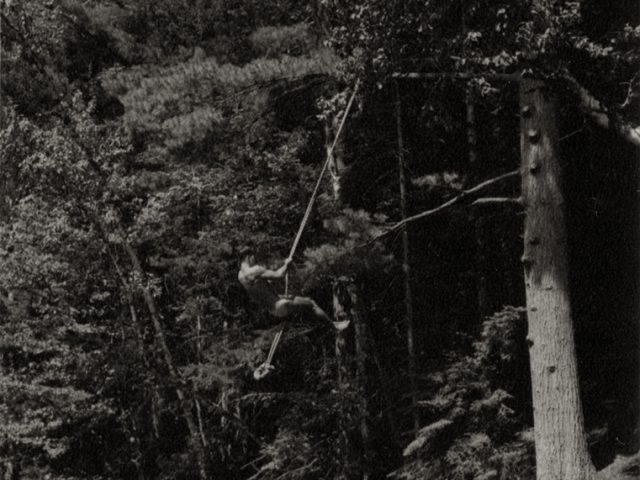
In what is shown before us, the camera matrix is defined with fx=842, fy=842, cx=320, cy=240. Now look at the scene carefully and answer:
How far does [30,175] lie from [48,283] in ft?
5.63

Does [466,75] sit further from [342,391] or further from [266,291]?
[342,391]

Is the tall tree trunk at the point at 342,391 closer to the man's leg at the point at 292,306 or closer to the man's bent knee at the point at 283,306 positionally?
the man's leg at the point at 292,306

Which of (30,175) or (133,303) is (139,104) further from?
(133,303)

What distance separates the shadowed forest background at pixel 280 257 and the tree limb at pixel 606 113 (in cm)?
289

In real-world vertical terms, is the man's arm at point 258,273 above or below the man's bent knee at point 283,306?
above

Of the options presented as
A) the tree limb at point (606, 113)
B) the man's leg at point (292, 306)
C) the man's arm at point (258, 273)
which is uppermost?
the tree limb at point (606, 113)

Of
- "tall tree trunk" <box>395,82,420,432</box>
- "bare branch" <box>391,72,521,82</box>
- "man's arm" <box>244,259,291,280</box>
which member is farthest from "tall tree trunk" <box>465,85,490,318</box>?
"man's arm" <box>244,259,291,280</box>

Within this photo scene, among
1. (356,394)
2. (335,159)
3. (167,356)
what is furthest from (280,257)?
(167,356)

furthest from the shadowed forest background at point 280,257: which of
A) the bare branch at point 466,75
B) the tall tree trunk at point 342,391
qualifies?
the bare branch at point 466,75

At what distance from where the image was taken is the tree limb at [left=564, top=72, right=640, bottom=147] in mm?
6648

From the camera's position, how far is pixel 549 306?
7.01 m

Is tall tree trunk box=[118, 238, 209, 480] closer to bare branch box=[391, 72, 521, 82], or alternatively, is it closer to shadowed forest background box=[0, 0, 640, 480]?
shadowed forest background box=[0, 0, 640, 480]

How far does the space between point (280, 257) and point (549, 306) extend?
5264 mm

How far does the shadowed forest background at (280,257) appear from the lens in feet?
33.4
